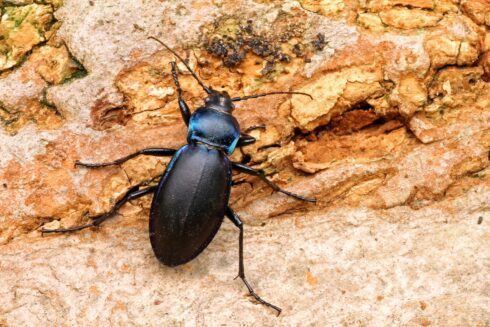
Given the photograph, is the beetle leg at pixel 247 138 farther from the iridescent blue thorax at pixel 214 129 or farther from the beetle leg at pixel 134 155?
the beetle leg at pixel 134 155

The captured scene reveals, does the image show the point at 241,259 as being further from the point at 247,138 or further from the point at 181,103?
the point at 181,103

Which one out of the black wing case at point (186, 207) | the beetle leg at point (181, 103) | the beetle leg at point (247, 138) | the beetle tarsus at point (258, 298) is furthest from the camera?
the beetle leg at point (247, 138)

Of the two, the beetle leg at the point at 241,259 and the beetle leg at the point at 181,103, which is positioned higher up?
the beetle leg at the point at 181,103

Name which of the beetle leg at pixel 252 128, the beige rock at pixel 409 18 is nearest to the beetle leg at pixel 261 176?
the beetle leg at pixel 252 128

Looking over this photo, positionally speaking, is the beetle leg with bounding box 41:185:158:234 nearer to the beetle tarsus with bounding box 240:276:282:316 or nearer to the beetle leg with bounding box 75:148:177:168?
the beetle leg with bounding box 75:148:177:168

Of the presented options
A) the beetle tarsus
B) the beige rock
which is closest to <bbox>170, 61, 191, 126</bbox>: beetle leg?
the beetle tarsus

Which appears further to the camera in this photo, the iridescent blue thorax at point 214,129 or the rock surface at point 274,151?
the iridescent blue thorax at point 214,129

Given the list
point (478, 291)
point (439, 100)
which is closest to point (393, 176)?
point (439, 100)
